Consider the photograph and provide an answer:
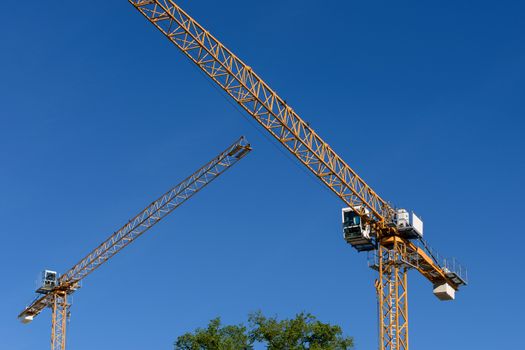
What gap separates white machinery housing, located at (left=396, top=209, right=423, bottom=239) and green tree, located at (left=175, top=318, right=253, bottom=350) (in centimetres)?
2515

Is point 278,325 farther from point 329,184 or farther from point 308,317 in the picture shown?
point 329,184

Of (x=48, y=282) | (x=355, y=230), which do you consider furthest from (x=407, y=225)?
(x=48, y=282)

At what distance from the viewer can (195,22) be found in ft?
291

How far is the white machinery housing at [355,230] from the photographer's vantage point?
9562cm

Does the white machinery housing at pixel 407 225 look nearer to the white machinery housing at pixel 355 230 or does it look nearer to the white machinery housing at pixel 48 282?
the white machinery housing at pixel 355 230

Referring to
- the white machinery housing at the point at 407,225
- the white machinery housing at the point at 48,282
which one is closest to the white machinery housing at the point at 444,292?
the white machinery housing at the point at 407,225

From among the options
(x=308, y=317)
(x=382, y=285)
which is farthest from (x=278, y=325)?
(x=382, y=285)

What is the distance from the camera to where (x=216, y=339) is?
4454 inches

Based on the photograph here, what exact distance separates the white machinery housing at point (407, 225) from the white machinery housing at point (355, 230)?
112 inches

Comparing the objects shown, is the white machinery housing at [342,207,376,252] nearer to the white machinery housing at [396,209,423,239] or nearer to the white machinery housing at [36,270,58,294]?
the white machinery housing at [396,209,423,239]

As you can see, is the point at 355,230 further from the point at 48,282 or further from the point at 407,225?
the point at 48,282

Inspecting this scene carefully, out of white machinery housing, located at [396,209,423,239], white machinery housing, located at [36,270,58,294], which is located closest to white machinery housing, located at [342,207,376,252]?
white machinery housing, located at [396,209,423,239]

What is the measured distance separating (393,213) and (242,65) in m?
20.1

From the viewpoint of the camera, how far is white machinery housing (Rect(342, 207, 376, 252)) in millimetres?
95625
